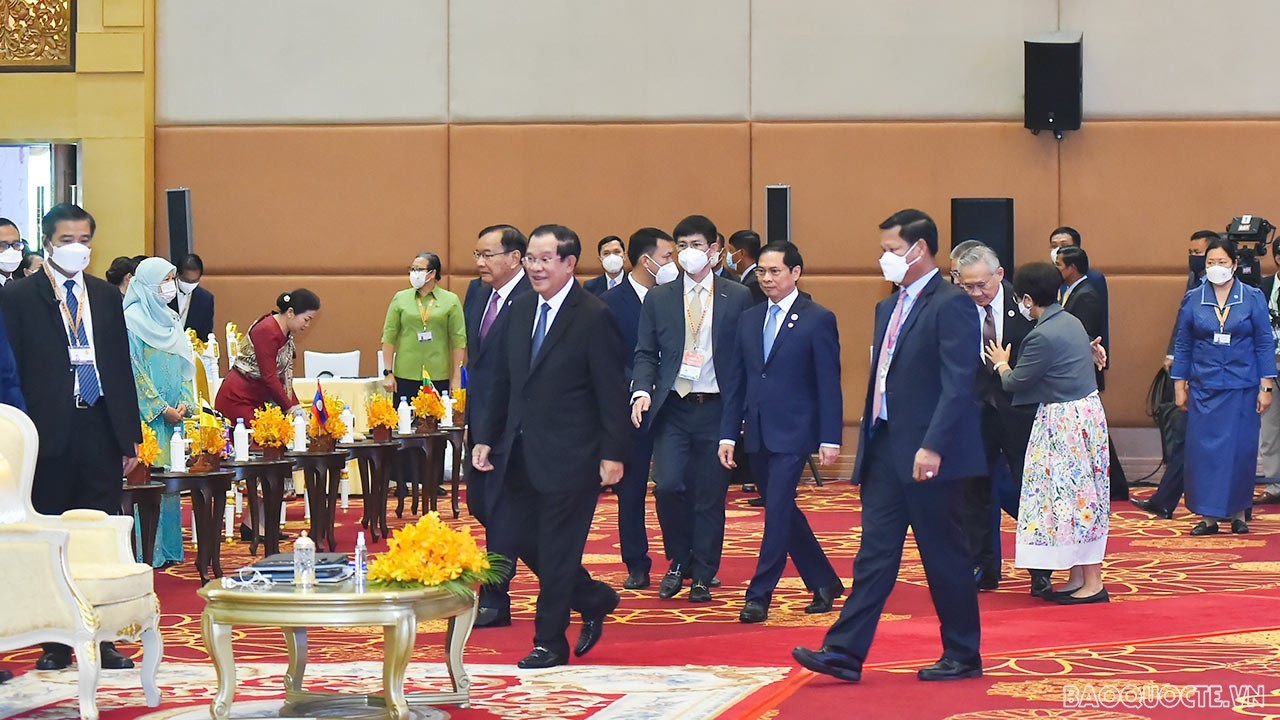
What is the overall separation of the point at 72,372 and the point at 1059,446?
3.67 meters

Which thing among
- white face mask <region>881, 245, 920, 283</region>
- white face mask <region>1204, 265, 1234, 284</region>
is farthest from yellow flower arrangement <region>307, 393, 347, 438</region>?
white face mask <region>1204, 265, 1234, 284</region>

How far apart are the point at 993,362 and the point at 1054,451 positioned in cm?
47

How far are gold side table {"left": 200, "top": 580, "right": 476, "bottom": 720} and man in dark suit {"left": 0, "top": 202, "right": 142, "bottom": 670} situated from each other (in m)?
1.39

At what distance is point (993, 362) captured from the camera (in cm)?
697

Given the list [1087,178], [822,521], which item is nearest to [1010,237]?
[1087,178]

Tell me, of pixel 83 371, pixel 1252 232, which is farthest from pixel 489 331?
pixel 1252 232

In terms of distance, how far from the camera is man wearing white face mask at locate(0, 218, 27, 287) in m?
7.93

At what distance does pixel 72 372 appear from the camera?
5.84m

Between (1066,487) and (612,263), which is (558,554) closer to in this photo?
(1066,487)

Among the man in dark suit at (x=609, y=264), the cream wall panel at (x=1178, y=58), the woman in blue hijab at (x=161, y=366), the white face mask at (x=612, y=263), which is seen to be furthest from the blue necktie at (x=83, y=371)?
the cream wall panel at (x=1178, y=58)

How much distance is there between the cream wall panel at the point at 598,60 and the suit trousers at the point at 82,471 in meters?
6.80

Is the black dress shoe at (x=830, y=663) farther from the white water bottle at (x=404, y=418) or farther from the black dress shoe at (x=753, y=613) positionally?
the white water bottle at (x=404, y=418)

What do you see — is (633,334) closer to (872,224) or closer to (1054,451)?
(1054,451)

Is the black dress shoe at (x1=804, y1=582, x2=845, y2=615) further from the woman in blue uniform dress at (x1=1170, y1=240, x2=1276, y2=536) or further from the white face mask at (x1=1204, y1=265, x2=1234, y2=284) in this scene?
the white face mask at (x1=1204, y1=265, x2=1234, y2=284)
